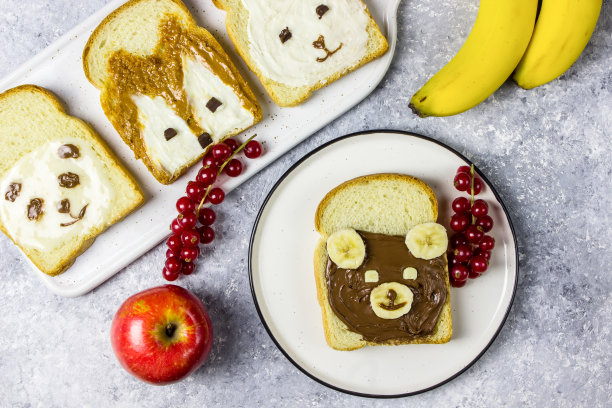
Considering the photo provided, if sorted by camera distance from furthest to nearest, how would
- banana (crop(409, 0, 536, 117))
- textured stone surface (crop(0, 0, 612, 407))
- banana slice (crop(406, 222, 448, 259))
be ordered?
textured stone surface (crop(0, 0, 612, 407)) < banana slice (crop(406, 222, 448, 259)) < banana (crop(409, 0, 536, 117))

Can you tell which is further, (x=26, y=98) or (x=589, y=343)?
(x=589, y=343)

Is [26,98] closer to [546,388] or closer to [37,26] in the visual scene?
[37,26]

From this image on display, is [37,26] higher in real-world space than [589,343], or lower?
higher

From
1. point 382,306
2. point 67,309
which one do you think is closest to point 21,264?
point 67,309

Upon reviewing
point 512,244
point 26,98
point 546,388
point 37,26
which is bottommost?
point 546,388

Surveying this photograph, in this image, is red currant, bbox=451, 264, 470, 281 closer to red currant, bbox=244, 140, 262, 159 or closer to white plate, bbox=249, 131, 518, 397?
white plate, bbox=249, 131, 518, 397

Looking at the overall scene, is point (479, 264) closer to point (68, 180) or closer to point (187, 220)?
point (187, 220)

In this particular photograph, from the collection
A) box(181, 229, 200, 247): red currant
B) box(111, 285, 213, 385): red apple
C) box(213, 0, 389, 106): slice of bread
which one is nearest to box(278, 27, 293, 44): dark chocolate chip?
box(213, 0, 389, 106): slice of bread
